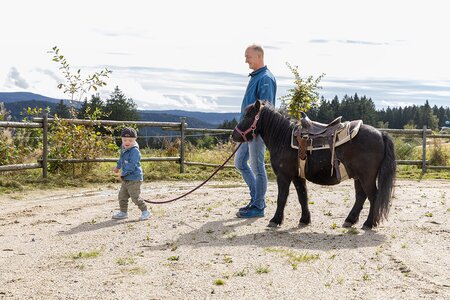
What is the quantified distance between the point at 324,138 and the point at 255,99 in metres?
1.21

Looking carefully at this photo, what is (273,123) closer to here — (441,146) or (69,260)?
(69,260)

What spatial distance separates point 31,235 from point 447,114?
119730mm

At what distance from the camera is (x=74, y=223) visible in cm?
805

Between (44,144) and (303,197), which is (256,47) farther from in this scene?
(44,144)

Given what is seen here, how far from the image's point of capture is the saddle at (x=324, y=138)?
287 inches

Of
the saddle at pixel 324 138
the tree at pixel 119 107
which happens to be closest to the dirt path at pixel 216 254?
the saddle at pixel 324 138

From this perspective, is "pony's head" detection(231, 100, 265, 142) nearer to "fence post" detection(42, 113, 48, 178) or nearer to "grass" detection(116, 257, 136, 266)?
"grass" detection(116, 257, 136, 266)

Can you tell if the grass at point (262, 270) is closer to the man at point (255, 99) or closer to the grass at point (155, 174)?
the man at point (255, 99)

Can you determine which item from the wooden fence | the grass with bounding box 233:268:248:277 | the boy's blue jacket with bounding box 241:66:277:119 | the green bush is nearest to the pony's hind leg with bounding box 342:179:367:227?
the boy's blue jacket with bounding box 241:66:277:119

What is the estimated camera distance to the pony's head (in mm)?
7785

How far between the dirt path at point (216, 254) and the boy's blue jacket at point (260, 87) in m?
1.64

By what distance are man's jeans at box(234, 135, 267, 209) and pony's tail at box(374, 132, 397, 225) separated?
5.42 ft

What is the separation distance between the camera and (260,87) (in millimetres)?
8000

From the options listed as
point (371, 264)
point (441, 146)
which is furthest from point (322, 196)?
point (441, 146)
